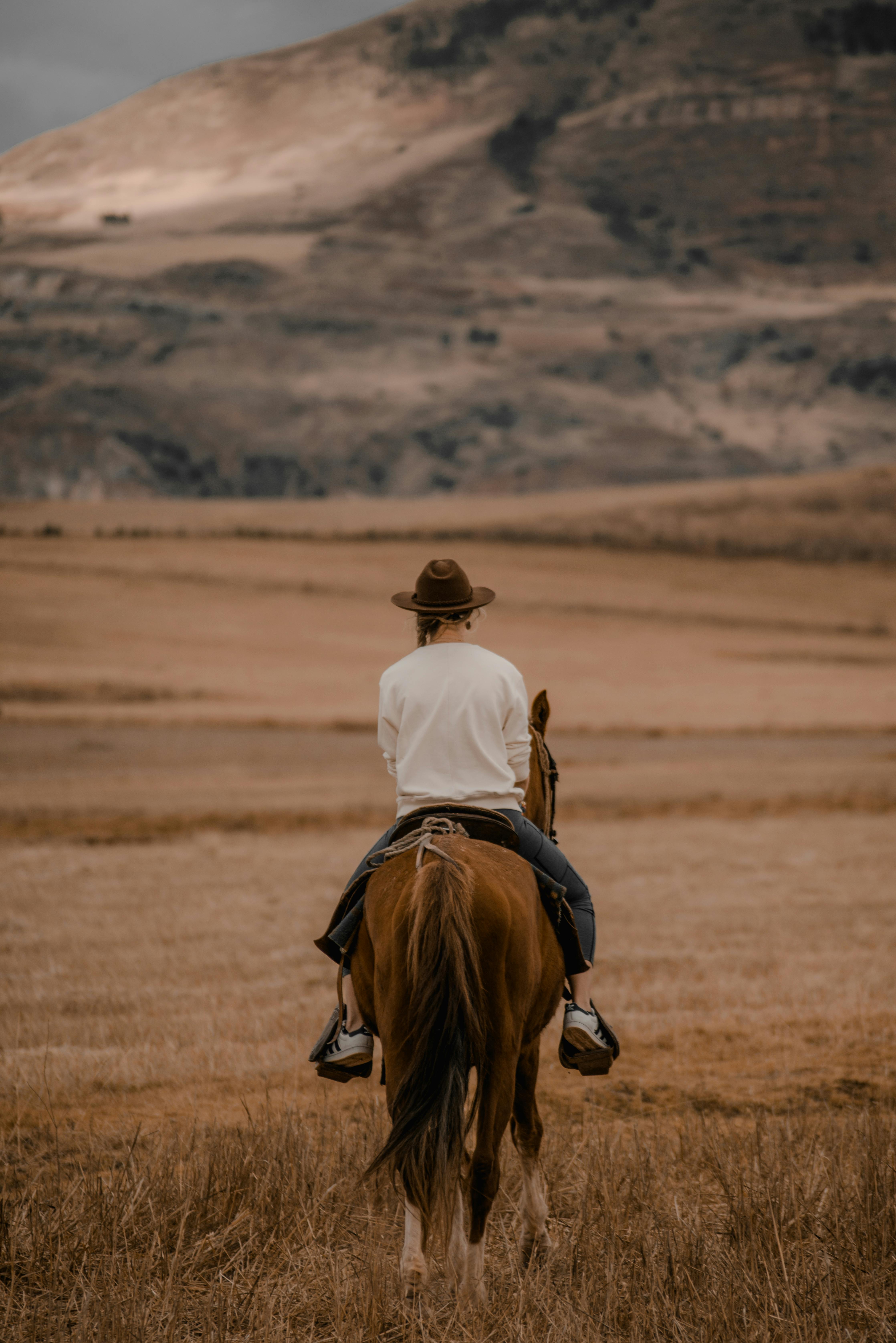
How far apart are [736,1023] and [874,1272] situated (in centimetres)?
556

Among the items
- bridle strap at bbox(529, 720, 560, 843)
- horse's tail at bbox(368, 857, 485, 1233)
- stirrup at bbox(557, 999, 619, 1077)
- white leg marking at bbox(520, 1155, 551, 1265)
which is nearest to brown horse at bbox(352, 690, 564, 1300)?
horse's tail at bbox(368, 857, 485, 1233)

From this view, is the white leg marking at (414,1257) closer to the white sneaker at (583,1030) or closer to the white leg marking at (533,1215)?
the white leg marking at (533,1215)

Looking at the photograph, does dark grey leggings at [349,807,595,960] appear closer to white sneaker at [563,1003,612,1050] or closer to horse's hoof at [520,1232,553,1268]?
white sneaker at [563,1003,612,1050]

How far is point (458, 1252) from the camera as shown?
5.27 meters

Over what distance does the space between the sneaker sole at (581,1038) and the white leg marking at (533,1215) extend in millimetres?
559

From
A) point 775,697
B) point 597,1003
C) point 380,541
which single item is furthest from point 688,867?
point 380,541

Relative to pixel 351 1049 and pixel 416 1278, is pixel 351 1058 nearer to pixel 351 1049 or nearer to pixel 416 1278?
pixel 351 1049

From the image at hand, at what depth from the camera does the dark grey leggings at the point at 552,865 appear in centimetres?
577

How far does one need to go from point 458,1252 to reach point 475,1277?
16 cm

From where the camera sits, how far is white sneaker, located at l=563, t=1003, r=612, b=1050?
6047 millimetres

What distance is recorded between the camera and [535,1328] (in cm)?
474

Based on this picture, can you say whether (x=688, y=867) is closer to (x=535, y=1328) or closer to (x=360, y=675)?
(x=535, y=1328)

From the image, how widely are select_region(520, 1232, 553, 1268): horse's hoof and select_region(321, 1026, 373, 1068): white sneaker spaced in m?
1.07

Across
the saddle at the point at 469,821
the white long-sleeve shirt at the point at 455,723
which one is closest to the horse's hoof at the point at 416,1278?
the saddle at the point at 469,821
